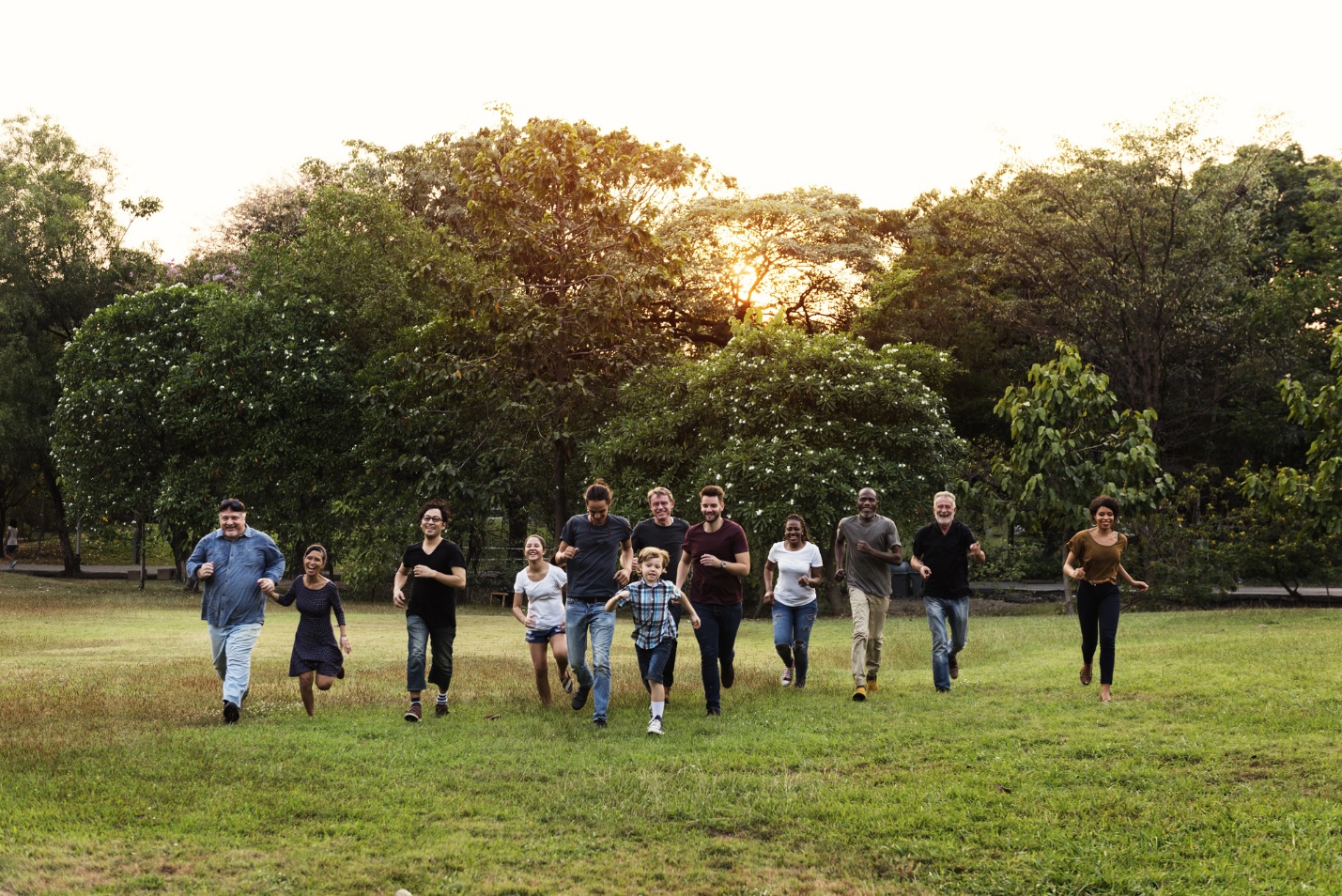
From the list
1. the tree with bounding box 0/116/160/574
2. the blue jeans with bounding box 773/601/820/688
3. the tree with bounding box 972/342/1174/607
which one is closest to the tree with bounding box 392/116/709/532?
the tree with bounding box 972/342/1174/607

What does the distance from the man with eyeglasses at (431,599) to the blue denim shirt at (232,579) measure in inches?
49.9

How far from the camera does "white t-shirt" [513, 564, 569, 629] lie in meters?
12.0

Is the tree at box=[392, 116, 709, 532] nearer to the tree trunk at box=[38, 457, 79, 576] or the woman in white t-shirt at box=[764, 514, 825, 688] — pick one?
the woman in white t-shirt at box=[764, 514, 825, 688]

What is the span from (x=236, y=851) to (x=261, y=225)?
39.1 metres

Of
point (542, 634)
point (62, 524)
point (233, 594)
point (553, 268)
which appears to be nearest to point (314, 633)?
point (233, 594)

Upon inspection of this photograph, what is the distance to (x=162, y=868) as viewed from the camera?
22.4 ft

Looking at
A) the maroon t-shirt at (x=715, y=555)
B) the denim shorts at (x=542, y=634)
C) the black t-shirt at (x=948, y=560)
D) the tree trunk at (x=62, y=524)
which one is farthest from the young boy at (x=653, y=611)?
the tree trunk at (x=62, y=524)

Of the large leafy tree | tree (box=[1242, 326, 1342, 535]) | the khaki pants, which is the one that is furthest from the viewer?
the large leafy tree

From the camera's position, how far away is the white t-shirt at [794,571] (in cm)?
1302

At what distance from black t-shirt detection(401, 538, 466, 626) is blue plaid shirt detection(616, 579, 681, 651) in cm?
182

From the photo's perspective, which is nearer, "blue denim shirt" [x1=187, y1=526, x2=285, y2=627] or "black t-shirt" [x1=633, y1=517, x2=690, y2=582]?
"blue denim shirt" [x1=187, y1=526, x2=285, y2=627]

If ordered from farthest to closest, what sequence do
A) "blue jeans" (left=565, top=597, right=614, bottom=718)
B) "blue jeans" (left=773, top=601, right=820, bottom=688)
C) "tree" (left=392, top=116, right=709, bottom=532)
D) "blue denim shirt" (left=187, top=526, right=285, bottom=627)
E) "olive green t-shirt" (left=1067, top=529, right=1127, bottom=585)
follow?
"tree" (left=392, top=116, right=709, bottom=532) < "blue jeans" (left=773, top=601, right=820, bottom=688) < "olive green t-shirt" (left=1067, top=529, right=1127, bottom=585) < "blue denim shirt" (left=187, top=526, right=285, bottom=627) < "blue jeans" (left=565, top=597, right=614, bottom=718)

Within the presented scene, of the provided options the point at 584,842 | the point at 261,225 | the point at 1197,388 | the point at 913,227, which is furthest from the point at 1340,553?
the point at 261,225

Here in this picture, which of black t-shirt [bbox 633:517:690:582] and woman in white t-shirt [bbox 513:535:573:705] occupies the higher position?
black t-shirt [bbox 633:517:690:582]
